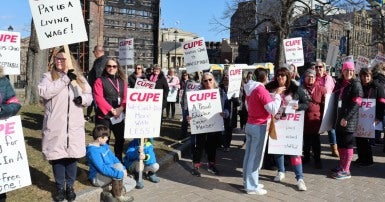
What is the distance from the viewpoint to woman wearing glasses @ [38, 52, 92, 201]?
19.0 feet

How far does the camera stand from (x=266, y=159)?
869 cm

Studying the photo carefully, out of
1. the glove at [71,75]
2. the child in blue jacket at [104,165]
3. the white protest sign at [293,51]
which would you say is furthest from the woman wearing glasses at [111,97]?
the white protest sign at [293,51]

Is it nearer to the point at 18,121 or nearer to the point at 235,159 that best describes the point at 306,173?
Answer: the point at 235,159

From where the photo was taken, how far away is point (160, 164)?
8648 mm

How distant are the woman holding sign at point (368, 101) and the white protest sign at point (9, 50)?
22.8 ft

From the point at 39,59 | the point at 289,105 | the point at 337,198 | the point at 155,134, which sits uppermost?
the point at 39,59

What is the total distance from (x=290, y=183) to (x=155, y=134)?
247 centimetres

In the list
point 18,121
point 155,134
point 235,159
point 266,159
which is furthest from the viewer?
point 235,159

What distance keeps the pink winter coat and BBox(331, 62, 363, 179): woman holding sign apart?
4561 millimetres

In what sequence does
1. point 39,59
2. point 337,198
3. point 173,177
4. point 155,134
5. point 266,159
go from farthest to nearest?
1. point 39,59
2. point 266,159
3. point 173,177
4. point 155,134
5. point 337,198

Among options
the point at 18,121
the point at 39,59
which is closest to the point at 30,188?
the point at 18,121

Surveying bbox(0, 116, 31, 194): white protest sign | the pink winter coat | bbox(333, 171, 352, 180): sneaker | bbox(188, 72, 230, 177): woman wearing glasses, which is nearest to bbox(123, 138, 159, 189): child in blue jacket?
bbox(188, 72, 230, 177): woman wearing glasses

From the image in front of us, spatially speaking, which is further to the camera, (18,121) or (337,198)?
(337,198)

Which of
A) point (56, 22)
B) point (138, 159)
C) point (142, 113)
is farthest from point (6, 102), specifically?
point (138, 159)
